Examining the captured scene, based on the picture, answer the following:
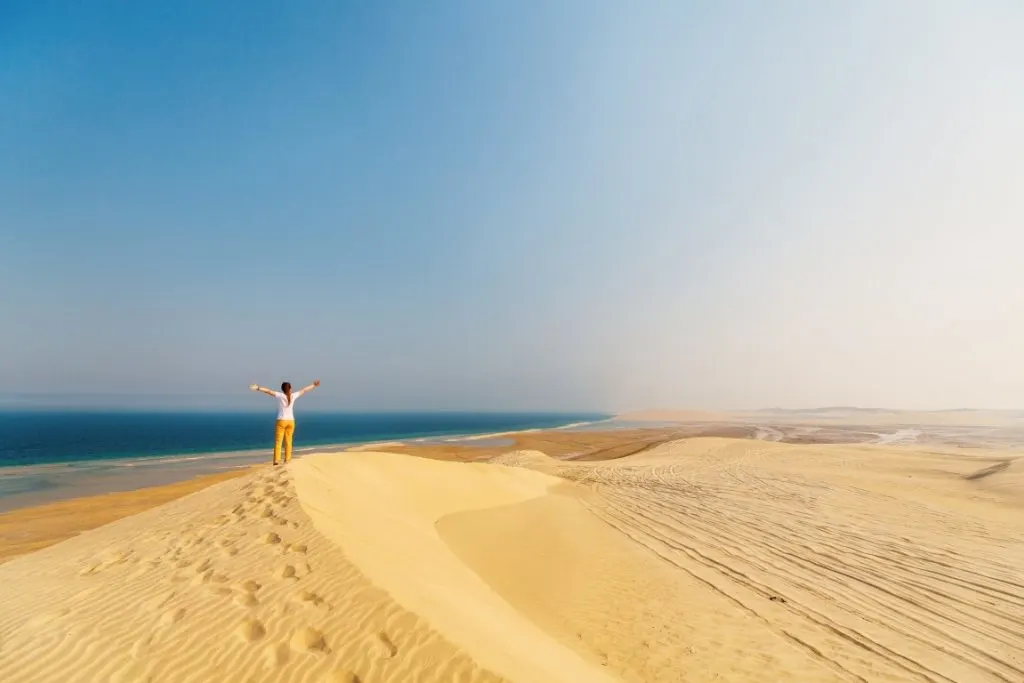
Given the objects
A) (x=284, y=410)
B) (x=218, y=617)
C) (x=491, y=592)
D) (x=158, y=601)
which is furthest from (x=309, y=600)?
(x=284, y=410)

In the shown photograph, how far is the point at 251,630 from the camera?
4484 millimetres

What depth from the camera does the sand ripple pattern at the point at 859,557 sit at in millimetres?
6102

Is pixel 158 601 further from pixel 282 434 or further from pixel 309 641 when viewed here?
pixel 282 434

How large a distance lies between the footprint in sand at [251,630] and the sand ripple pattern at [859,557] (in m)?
6.76

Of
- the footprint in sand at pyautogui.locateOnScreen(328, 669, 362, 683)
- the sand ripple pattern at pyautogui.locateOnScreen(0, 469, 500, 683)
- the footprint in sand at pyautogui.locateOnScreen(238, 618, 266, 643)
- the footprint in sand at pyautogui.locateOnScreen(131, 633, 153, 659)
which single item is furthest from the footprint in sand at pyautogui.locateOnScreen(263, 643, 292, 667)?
the footprint in sand at pyautogui.locateOnScreen(131, 633, 153, 659)

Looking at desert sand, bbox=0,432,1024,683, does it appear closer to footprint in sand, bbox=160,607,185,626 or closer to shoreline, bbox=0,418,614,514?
footprint in sand, bbox=160,607,185,626

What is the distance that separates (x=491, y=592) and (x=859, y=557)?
8330mm

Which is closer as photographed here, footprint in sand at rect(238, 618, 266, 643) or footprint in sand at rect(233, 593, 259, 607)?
footprint in sand at rect(238, 618, 266, 643)

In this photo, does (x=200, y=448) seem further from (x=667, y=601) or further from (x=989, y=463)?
(x=989, y=463)

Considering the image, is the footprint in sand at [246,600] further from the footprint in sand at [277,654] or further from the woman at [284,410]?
the woman at [284,410]

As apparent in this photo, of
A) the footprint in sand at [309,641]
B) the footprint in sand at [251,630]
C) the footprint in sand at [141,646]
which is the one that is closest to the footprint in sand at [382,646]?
the footprint in sand at [309,641]

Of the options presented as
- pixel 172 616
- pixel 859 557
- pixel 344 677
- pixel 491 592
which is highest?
pixel 172 616

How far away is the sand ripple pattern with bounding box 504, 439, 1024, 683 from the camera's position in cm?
610

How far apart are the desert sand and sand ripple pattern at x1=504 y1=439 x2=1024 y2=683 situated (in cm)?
6
